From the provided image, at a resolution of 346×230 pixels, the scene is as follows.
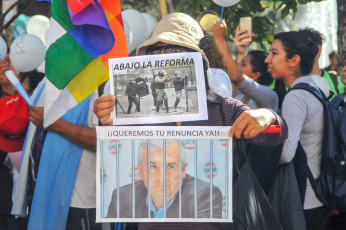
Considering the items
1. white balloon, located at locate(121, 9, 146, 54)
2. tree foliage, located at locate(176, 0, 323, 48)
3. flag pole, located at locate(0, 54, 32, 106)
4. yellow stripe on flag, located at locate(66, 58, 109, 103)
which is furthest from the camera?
white balloon, located at locate(121, 9, 146, 54)

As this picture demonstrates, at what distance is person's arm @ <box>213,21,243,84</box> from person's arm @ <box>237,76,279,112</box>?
0.07 metres

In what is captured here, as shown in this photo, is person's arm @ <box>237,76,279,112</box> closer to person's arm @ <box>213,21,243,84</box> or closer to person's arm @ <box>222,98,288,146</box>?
person's arm @ <box>213,21,243,84</box>

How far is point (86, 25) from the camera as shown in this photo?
3350 millimetres

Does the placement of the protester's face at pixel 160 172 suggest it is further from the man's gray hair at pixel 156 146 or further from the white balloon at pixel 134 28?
the white balloon at pixel 134 28

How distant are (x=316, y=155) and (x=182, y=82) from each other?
168 cm

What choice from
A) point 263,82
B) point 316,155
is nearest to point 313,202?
point 316,155

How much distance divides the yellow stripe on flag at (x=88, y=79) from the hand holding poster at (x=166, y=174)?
681 mm

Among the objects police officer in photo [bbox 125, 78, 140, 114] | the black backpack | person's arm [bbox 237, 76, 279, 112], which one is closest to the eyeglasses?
police officer in photo [bbox 125, 78, 140, 114]

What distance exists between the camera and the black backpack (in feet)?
13.0

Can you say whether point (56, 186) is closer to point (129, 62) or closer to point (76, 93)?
point (76, 93)

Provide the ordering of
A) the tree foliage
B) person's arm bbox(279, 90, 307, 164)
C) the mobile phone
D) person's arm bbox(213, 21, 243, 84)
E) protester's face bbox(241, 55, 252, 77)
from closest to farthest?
person's arm bbox(279, 90, 307, 164), person's arm bbox(213, 21, 243, 84), the mobile phone, the tree foliage, protester's face bbox(241, 55, 252, 77)

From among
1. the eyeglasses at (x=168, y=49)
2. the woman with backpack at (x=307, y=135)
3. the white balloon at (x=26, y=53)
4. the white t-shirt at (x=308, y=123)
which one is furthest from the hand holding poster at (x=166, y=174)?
the white balloon at (x=26, y=53)

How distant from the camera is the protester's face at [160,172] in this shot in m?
2.65

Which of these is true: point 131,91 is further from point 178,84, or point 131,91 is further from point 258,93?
point 258,93
